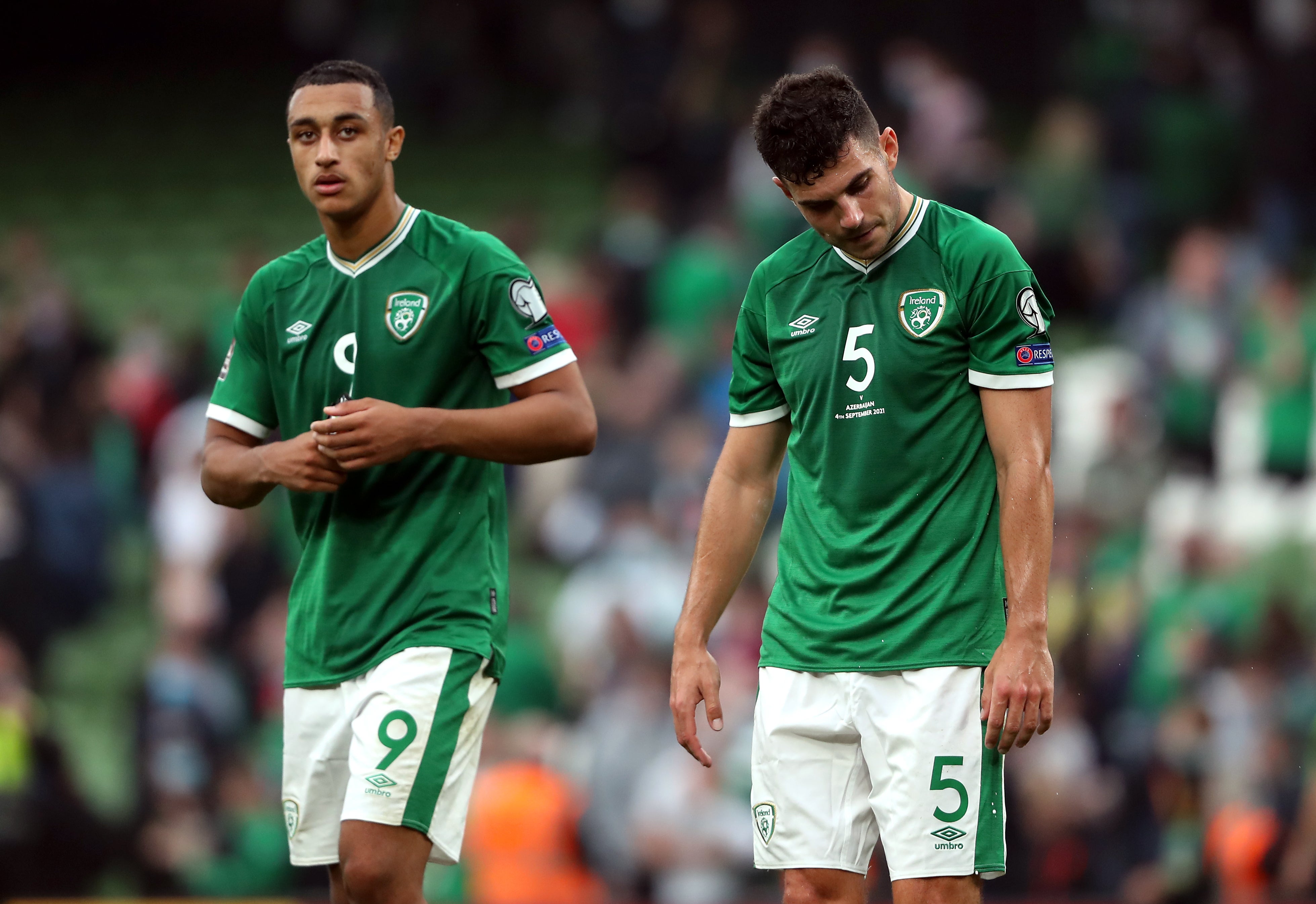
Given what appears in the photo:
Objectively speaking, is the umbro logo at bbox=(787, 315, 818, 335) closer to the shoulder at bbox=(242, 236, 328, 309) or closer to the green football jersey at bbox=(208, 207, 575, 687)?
the green football jersey at bbox=(208, 207, 575, 687)

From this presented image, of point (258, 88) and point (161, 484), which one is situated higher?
point (258, 88)

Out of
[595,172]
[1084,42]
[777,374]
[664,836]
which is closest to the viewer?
[777,374]

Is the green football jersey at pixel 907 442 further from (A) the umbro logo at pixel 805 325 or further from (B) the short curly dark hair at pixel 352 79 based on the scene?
(B) the short curly dark hair at pixel 352 79

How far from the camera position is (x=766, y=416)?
472 centimetres

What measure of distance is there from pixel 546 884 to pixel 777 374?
5527mm

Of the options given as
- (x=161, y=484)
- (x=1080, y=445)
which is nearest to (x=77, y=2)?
(x=161, y=484)

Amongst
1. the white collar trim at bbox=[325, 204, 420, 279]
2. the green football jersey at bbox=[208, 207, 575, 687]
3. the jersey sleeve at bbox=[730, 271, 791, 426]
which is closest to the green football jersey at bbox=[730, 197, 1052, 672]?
the jersey sleeve at bbox=[730, 271, 791, 426]

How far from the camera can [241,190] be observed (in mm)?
18500

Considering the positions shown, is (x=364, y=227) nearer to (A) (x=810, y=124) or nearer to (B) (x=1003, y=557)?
(A) (x=810, y=124)

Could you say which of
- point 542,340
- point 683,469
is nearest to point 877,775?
point 542,340

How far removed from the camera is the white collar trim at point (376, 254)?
497 centimetres

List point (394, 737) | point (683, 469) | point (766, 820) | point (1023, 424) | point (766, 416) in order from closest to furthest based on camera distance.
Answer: point (1023, 424)
point (766, 820)
point (394, 737)
point (766, 416)
point (683, 469)

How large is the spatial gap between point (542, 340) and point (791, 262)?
73 cm

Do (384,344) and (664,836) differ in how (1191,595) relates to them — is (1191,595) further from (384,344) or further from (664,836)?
(384,344)
